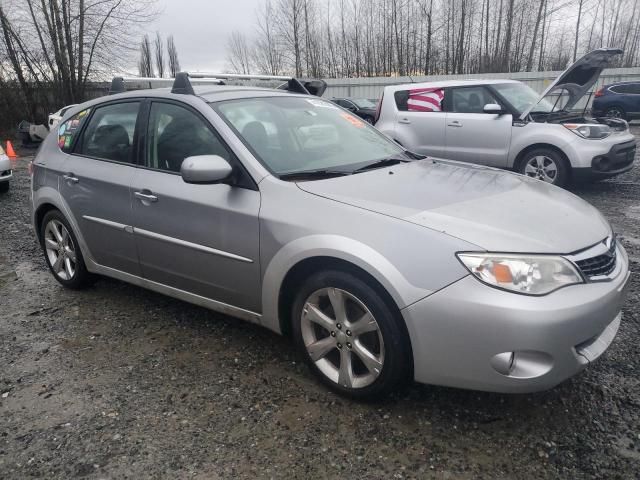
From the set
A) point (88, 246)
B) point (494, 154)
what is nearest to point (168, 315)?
point (88, 246)

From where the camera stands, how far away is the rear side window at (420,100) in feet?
26.5

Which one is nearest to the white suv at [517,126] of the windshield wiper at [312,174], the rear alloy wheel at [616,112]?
the windshield wiper at [312,174]

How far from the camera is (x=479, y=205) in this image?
2506 millimetres

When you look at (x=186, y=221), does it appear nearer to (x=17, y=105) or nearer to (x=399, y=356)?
(x=399, y=356)

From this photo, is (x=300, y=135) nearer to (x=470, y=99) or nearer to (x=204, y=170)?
(x=204, y=170)

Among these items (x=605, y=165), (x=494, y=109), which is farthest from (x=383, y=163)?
(x=605, y=165)

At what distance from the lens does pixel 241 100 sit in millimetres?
3324

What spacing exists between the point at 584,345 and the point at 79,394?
8.40 ft

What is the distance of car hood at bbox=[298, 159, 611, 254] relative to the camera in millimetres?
2244

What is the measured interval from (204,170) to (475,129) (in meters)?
5.92

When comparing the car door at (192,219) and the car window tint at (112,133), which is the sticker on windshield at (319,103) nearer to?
the car door at (192,219)

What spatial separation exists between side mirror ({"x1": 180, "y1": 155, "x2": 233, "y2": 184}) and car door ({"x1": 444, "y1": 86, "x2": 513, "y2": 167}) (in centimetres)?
576

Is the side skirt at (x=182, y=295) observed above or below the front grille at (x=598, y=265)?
below

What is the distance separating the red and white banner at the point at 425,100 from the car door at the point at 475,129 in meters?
0.15
